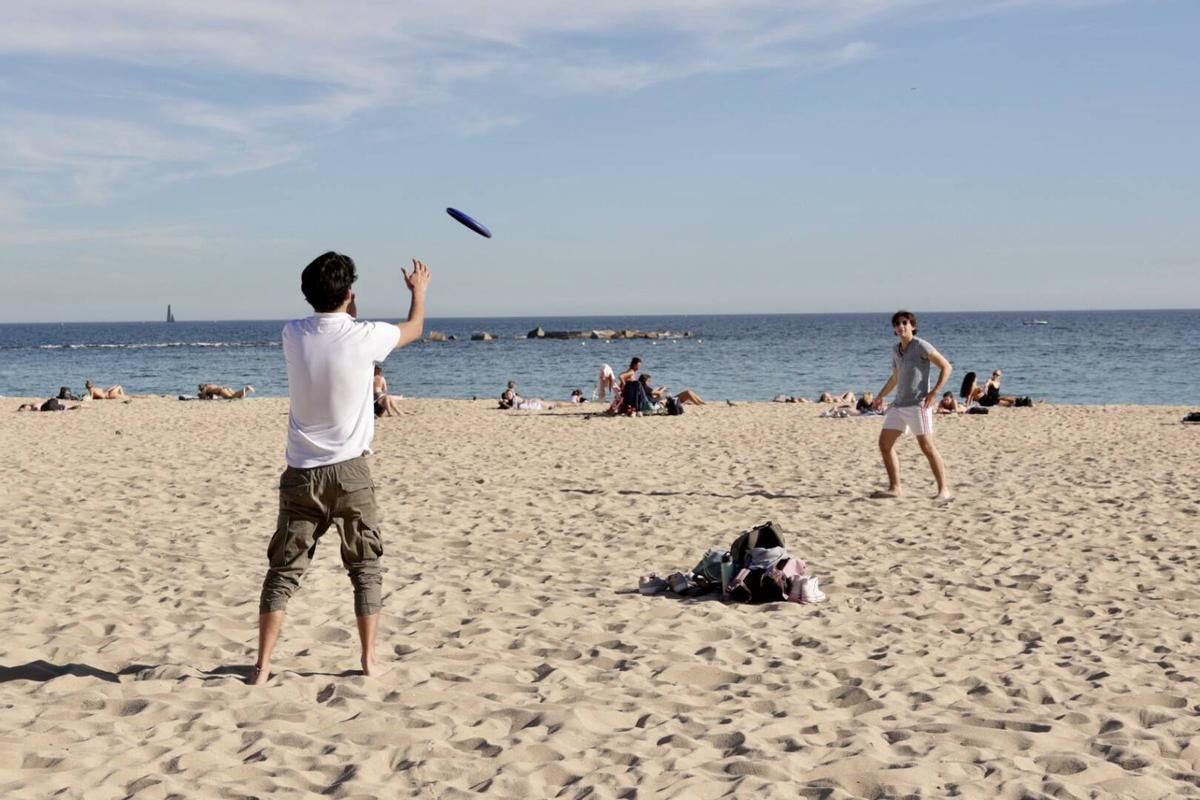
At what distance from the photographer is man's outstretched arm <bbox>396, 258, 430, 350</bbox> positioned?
180 inches

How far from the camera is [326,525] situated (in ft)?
15.1

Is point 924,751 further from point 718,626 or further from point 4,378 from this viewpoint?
point 4,378

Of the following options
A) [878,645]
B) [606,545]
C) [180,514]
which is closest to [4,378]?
[180,514]

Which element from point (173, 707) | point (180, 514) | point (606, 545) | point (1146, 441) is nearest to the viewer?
point (173, 707)

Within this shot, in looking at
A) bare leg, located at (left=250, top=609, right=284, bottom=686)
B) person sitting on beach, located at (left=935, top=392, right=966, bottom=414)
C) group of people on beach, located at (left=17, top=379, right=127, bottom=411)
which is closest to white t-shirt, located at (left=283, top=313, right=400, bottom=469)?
bare leg, located at (left=250, top=609, right=284, bottom=686)

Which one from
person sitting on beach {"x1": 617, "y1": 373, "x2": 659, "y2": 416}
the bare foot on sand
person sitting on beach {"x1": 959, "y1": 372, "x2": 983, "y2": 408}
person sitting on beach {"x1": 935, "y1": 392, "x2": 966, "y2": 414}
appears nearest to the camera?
the bare foot on sand

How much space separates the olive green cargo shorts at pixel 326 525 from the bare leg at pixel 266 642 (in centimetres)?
4

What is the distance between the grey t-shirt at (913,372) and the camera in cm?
1001

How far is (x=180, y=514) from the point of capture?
30.4 feet

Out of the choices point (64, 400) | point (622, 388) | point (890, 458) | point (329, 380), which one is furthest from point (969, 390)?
point (64, 400)

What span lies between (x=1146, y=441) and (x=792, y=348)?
54.6 meters

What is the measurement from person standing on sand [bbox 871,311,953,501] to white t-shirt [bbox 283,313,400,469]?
21.4ft

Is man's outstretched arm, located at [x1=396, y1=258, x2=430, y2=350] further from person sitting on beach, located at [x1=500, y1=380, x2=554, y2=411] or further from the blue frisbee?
person sitting on beach, located at [x1=500, y1=380, x2=554, y2=411]

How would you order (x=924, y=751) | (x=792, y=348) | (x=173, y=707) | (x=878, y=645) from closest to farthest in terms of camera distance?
(x=924, y=751) < (x=173, y=707) < (x=878, y=645) < (x=792, y=348)
